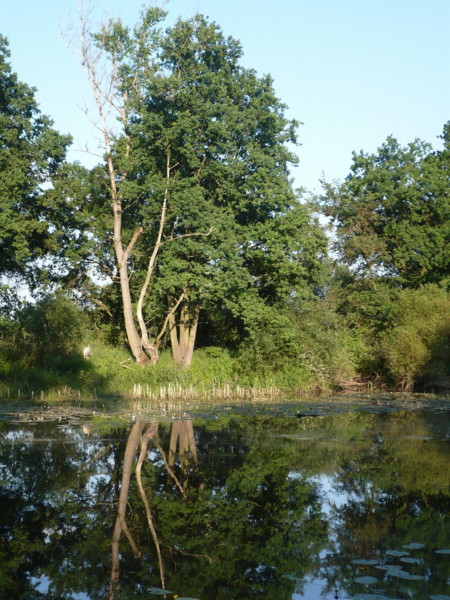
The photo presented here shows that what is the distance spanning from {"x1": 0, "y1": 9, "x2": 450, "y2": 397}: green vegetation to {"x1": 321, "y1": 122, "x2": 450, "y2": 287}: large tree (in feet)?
13.3

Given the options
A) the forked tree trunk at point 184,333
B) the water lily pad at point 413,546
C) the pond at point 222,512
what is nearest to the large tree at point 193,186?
the forked tree trunk at point 184,333

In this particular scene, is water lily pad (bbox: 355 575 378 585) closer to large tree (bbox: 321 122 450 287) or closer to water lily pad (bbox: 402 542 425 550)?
water lily pad (bbox: 402 542 425 550)

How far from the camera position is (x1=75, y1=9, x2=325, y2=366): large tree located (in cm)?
3216

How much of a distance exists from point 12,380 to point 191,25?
737 inches

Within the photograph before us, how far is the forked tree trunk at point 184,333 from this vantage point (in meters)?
34.1

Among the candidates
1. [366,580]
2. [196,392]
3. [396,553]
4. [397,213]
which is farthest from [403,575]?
[397,213]

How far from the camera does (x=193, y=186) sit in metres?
33.8

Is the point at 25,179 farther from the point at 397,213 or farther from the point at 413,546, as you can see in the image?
the point at 413,546

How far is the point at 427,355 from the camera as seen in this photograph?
32688mm

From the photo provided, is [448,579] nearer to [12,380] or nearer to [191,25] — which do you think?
[12,380]

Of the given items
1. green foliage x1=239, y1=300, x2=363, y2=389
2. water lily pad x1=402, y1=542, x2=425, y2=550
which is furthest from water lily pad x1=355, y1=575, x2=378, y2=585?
green foliage x1=239, y1=300, x2=363, y2=389

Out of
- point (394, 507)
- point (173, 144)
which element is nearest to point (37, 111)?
point (173, 144)

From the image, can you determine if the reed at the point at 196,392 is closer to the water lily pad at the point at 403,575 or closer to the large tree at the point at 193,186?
the large tree at the point at 193,186

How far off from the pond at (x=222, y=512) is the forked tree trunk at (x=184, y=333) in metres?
15.1
